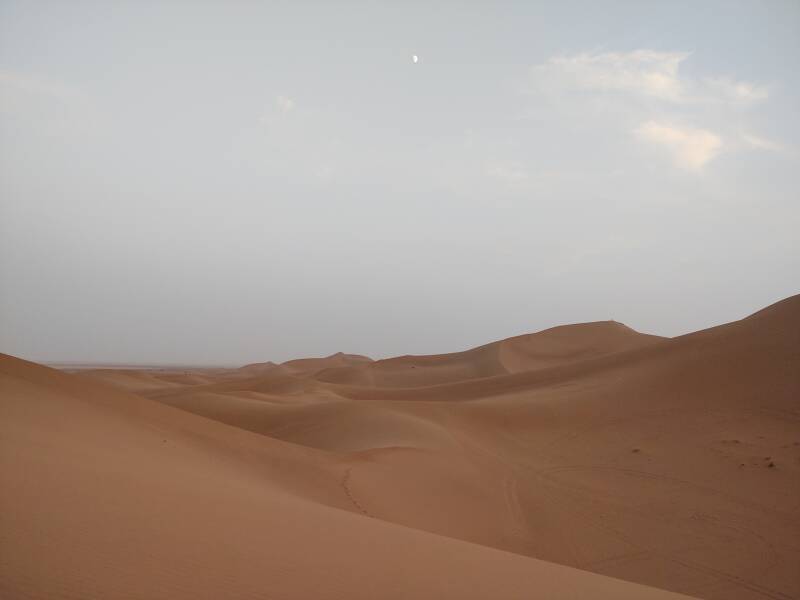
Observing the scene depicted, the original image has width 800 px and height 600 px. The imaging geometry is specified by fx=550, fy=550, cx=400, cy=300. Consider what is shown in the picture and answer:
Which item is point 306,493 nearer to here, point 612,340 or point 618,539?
point 618,539

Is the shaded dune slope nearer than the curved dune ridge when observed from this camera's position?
Yes

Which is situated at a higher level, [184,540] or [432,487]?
[184,540]

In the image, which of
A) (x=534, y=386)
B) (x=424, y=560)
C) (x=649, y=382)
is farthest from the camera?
(x=534, y=386)

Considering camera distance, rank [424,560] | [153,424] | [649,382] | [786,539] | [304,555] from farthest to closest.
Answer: [649,382] < [153,424] < [786,539] < [424,560] < [304,555]

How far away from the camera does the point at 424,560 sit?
4465 millimetres

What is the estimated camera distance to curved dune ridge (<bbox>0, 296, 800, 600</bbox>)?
367cm

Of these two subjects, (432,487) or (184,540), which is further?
(432,487)

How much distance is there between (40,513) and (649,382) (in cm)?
1563

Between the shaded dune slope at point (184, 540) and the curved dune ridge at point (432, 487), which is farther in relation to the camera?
the curved dune ridge at point (432, 487)

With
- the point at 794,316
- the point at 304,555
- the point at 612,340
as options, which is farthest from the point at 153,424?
the point at 612,340

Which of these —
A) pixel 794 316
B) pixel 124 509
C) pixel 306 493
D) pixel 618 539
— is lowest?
pixel 618 539

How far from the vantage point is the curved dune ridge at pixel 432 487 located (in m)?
3.67

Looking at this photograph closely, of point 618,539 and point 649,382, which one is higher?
point 649,382

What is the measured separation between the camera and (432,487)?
963cm
